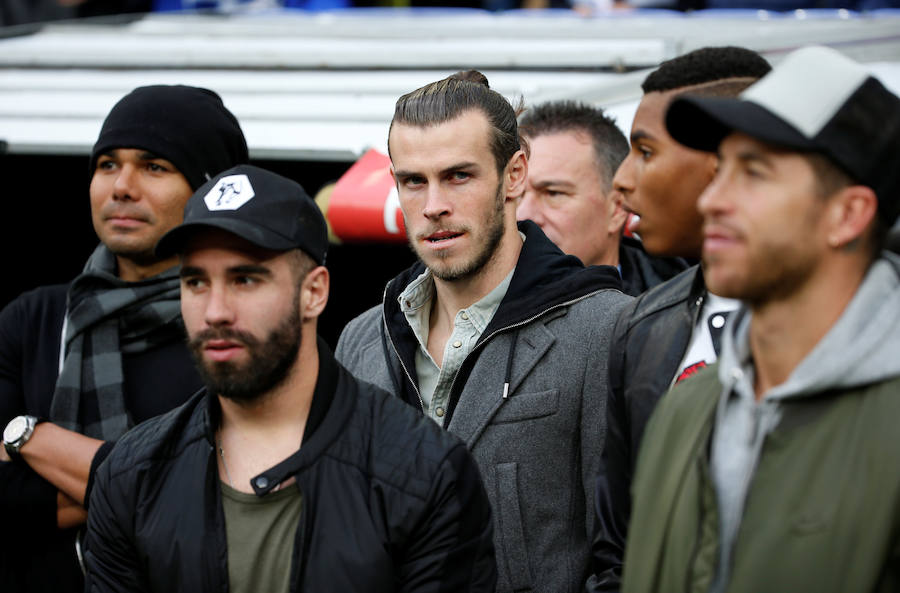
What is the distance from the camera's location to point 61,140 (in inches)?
178

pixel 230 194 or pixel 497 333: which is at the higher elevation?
pixel 230 194

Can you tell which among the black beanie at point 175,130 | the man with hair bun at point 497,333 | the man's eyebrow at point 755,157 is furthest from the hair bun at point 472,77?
the man's eyebrow at point 755,157

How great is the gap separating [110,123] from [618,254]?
1809mm

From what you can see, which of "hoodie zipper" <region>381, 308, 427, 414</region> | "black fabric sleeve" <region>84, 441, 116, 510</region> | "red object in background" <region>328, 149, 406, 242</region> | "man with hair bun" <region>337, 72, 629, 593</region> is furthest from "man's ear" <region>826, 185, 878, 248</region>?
"red object in background" <region>328, 149, 406, 242</region>

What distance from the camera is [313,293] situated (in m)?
2.40

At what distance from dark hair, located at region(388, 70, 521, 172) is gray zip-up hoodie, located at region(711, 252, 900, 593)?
3.84 ft

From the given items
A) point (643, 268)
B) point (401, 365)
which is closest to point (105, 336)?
point (401, 365)

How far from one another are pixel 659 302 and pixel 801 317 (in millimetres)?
692

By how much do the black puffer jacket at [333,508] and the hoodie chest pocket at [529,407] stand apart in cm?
38

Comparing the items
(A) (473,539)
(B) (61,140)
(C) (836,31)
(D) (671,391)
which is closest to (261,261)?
(A) (473,539)

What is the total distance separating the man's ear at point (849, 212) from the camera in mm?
1724

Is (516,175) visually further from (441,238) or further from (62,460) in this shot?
(62,460)

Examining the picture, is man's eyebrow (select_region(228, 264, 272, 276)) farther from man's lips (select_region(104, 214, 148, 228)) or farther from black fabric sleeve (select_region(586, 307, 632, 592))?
man's lips (select_region(104, 214, 148, 228))

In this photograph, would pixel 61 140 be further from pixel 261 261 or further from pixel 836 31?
pixel 836 31
